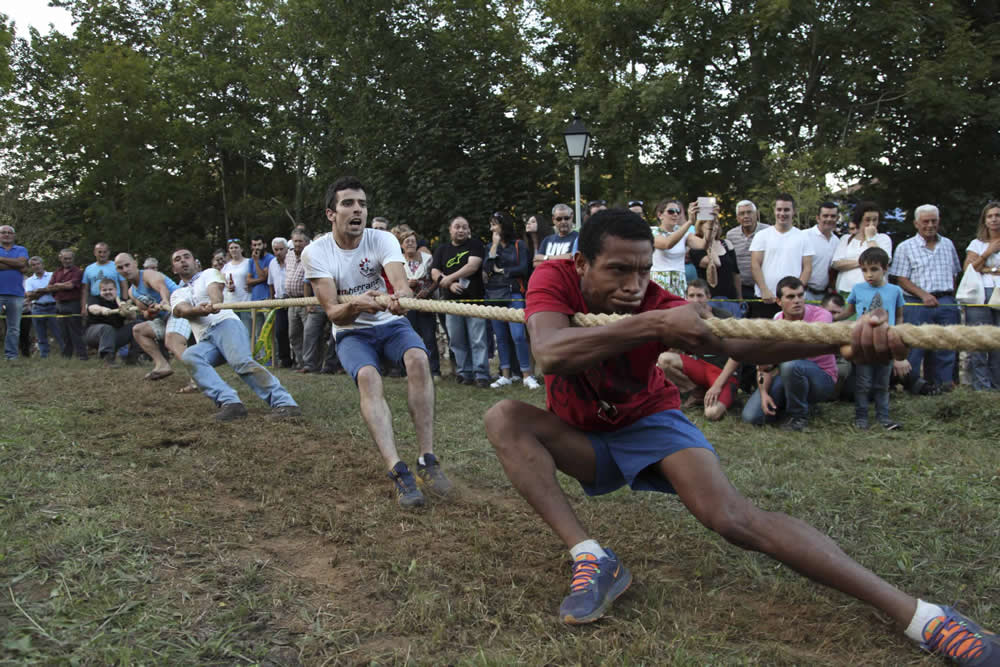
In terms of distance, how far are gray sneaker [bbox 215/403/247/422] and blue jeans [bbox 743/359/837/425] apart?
169 inches

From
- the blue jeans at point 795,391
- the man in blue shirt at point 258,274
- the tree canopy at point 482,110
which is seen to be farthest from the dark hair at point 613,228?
the tree canopy at point 482,110

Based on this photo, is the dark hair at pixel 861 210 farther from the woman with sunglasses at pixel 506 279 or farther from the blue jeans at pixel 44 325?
the blue jeans at pixel 44 325

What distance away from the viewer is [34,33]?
27500 mm

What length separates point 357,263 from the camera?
498 cm

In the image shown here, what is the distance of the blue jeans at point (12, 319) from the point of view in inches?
464

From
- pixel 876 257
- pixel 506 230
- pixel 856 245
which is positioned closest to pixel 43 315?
pixel 506 230

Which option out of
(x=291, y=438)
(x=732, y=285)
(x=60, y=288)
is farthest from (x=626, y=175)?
(x=291, y=438)

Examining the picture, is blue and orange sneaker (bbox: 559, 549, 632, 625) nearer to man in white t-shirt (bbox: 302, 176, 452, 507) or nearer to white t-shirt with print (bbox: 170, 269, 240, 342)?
man in white t-shirt (bbox: 302, 176, 452, 507)

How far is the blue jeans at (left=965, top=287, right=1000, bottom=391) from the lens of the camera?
730 cm

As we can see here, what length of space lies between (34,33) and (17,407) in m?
26.4

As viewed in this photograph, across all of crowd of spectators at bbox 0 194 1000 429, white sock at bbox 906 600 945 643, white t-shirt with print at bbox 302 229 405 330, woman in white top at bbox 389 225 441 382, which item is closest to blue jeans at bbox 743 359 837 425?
crowd of spectators at bbox 0 194 1000 429

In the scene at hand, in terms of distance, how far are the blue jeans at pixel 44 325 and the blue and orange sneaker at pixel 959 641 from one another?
1357 centimetres

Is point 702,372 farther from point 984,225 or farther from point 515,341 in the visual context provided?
point 984,225

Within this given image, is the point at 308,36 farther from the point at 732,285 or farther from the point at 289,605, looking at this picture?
the point at 289,605
